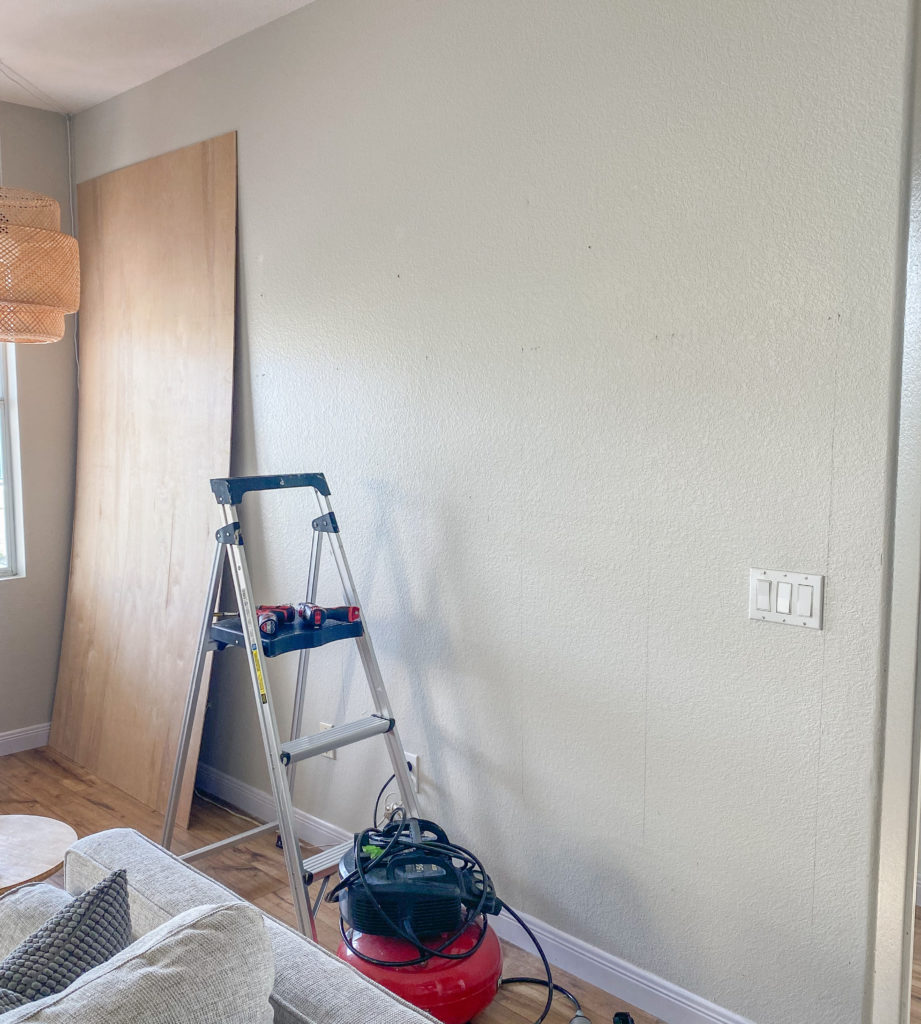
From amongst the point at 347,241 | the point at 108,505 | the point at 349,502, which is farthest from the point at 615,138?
the point at 108,505

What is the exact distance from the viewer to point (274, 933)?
1.25 m

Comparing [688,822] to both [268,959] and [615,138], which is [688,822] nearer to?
[268,959]

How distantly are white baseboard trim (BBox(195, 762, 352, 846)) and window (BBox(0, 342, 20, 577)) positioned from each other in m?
1.24

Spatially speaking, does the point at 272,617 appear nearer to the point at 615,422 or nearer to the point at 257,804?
the point at 615,422

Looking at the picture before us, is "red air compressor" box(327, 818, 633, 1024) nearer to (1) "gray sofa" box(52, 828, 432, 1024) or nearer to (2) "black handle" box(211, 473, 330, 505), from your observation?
(1) "gray sofa" box(52, 828, 432, 1024)

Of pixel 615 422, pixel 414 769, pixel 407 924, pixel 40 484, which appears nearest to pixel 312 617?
pixel 414 769

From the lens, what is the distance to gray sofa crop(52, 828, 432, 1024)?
1067mm

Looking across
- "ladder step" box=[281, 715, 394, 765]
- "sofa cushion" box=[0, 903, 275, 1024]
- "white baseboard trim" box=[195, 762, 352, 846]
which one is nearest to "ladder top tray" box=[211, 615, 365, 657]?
"ladder step" box=[281, 715, 394, 765]

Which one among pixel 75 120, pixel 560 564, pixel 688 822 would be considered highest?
pixel 75 120

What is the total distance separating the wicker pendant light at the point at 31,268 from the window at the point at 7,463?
128cm

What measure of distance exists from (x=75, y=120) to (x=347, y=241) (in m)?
1.83

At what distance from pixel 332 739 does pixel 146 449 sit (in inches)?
62.5

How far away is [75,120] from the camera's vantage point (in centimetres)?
368

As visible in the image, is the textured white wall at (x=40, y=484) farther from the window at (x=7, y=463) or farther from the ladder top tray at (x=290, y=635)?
the ladder top tray at (x=290, y=635)
